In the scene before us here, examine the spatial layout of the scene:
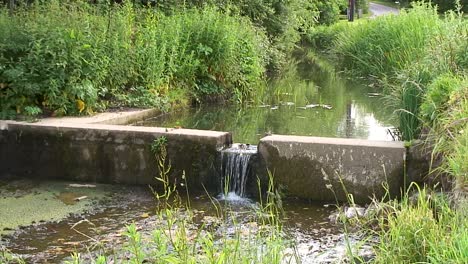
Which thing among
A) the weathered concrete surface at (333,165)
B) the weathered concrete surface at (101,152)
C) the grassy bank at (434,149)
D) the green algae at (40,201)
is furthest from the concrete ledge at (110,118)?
the grassy bank at (434,149)

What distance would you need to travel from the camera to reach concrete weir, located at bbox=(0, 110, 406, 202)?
23.7 ft

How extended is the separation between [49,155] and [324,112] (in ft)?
17.0

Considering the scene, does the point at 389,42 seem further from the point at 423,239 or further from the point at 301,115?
the point at 423,239

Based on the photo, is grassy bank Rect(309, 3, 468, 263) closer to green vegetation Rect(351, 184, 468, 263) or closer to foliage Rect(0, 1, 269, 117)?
green vegetation Rect(351, 184, 468, 263)

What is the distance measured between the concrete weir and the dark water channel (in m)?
1.52

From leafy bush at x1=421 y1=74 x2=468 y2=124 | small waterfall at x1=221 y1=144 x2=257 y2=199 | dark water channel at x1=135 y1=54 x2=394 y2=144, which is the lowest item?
small waterfall at x1=221 y1=144 x2=257 y2=199

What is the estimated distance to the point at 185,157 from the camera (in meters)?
7.89

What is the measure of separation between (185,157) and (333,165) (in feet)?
5.59

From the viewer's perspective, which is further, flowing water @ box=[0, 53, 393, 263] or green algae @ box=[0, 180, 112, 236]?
green algae @ box=[0, 180, 112, 236]

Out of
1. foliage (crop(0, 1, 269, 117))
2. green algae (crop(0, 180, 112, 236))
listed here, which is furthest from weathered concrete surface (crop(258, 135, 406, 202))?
foliage (crop(0, 1, 269, 117))

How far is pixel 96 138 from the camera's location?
818 centimetres

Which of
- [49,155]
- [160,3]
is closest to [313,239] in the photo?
[49,155]

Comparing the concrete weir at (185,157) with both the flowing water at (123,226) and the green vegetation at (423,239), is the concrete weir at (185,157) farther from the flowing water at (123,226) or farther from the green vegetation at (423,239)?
the green vegetation at (423,239)

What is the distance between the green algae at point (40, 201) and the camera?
6.60m
